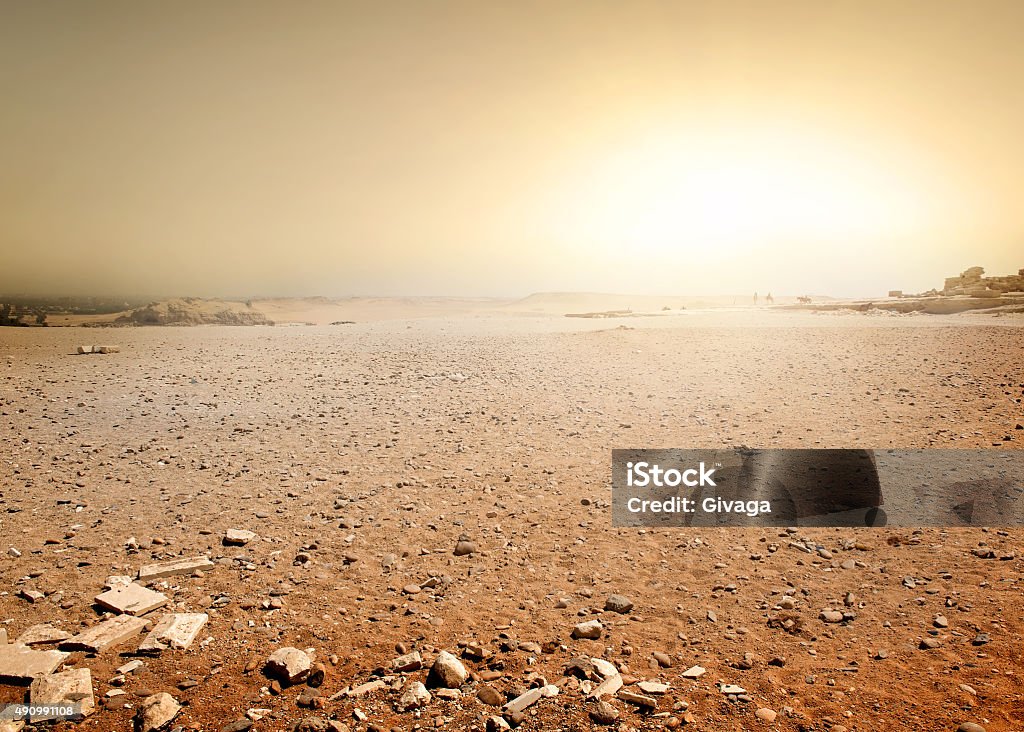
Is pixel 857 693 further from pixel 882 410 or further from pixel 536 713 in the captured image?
pixel 882 410

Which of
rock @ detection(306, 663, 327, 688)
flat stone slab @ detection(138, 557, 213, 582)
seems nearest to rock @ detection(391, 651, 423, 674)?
rock @ detection(306, 663, 327, 688)

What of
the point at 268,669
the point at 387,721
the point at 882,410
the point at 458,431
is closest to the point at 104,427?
the point at 458,431

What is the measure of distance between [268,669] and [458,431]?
5019mm

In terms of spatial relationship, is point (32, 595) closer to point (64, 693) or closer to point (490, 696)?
point (64, 693)

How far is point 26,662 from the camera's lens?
335cm

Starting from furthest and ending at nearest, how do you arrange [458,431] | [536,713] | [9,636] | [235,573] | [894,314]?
1. [894,314]
2. [458,431]
3. [235,573]
4. [9,636]
5. [536,713]

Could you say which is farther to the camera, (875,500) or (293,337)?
(293,337)

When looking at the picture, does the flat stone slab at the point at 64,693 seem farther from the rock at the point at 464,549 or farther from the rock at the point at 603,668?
the rock at the point at 603,668

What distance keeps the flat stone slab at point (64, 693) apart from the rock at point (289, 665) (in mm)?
923

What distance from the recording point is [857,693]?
318 cm

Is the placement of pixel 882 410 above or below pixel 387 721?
above

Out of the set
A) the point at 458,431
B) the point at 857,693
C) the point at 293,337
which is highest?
the point at 293,337

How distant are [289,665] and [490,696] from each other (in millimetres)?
1259

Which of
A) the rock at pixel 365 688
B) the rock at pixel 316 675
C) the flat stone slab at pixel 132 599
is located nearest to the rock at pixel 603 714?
the rock at pixel 365 688
